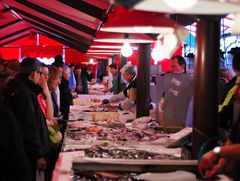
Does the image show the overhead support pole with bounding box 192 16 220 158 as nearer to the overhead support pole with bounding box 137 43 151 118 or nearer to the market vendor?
the overhead support pole with bounding box 137 43 151 118

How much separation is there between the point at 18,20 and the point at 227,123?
16429 millimetres

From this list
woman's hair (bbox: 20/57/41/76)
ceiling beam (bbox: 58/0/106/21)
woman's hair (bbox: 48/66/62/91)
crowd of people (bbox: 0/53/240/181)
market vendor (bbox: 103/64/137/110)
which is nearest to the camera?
crowd of people (bbox: 0/53/240/181)

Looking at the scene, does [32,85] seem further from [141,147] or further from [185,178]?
[185,178]

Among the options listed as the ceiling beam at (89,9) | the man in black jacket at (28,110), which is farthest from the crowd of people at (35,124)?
the ceiling beam at (89,9)

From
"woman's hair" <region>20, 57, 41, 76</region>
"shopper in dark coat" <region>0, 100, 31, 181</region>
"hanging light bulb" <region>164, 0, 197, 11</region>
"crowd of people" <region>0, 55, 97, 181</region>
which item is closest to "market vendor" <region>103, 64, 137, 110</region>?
"crowd of people" <region>0, 55, 97, 181</region>

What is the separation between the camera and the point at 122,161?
12.3 feet

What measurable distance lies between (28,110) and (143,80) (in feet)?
11.1

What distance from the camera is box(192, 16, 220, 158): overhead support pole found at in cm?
401

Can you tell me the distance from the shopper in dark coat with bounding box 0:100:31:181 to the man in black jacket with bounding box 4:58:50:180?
0.87 meters

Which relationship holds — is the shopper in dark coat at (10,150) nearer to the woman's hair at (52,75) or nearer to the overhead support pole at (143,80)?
the woman's hair at (52,75)

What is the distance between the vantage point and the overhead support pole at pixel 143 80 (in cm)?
759

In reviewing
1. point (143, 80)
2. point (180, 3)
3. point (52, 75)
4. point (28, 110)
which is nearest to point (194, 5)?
point (180, 3)

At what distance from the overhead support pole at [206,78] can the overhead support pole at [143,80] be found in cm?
347

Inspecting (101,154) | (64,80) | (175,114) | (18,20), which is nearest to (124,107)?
(64,80)
